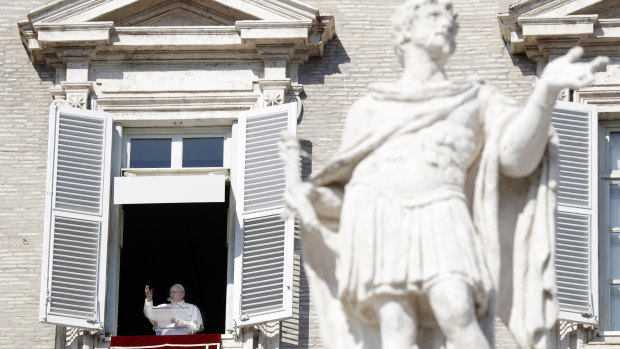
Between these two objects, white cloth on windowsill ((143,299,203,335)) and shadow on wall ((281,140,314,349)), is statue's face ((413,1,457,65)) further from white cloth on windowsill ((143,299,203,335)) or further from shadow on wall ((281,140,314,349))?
white cloth on windowsill ((143,299,203,335))

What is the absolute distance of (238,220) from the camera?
776 inches

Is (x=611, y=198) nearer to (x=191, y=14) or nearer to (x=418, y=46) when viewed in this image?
(x=191, y=14)

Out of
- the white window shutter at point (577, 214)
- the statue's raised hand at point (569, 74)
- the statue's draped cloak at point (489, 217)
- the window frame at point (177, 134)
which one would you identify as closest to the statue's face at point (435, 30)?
the statue's draped cloak at point (489, 217)

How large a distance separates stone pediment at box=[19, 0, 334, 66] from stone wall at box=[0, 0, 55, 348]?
0.80 ft

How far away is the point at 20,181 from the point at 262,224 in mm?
2145

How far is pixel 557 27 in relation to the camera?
65.8ft

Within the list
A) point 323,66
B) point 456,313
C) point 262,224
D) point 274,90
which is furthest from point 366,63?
point 456,313

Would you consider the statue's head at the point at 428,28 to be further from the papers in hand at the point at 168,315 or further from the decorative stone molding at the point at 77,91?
the decorative stone molding at the point at 77,91

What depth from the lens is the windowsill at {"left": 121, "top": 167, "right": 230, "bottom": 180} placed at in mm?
20109

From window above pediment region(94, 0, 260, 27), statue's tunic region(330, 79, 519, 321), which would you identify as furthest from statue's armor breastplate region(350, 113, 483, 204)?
window above pediment region(94, 0, 260, 27)

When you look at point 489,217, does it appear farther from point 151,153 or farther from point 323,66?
point 151,153

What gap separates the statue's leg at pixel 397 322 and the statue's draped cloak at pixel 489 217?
0.98 ft

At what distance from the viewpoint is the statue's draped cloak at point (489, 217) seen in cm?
1309

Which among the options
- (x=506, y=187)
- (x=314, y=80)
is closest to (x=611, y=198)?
(x=314, y=80)
